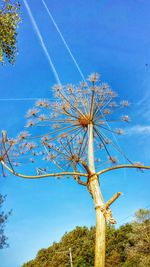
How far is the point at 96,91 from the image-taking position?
33.0 feet

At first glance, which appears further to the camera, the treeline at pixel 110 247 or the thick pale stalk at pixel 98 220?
the treeline at pixel 110 247

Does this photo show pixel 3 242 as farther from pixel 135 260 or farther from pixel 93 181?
pixel 135 260

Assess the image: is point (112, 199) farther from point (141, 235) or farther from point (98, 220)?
point (141, 235)

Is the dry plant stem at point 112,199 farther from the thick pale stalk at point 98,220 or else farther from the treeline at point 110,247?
the treeline at point 110,247

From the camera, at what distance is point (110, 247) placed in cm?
8112

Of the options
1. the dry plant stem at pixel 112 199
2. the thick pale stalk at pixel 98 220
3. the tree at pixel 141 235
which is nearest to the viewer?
the thick pale stalk at pixel 98 220

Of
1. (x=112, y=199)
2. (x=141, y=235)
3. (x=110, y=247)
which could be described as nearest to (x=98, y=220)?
(x=112, y=199)

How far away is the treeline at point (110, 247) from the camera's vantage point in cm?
6481

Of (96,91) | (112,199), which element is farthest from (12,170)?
(96,91)

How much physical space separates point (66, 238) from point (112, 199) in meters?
89.7

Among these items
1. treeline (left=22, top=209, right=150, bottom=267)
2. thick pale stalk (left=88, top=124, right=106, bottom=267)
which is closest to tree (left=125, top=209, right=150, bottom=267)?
treeline (left=22, top=209, right=150, bottom=267)

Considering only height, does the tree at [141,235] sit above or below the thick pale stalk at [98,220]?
above

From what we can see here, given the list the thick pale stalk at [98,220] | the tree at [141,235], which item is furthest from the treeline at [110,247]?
the thick pale stalk at [98,220]

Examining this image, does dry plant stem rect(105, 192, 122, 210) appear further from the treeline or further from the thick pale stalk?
the treeline
